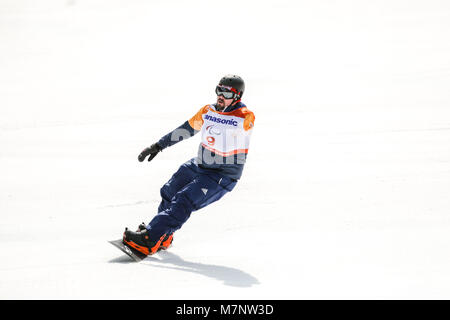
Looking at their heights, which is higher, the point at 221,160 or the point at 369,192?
the point at 221,160

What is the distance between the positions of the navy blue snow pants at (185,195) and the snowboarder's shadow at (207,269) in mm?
219

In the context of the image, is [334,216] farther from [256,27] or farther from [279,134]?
[256,27]

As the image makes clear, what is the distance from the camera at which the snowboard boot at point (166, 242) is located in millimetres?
5254

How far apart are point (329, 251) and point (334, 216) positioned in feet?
2.99

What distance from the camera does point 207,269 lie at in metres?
4.84

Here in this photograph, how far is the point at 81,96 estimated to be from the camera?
13.0 meters

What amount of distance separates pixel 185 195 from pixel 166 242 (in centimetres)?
52

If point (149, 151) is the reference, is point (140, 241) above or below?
below

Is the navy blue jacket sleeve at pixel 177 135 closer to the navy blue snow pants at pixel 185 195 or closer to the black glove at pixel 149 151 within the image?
Result: the black glove at pixel 149 151

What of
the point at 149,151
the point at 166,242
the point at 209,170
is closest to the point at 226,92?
the point at 209,170

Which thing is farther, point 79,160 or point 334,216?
point 79,160

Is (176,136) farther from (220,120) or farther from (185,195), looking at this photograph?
(185,195)
